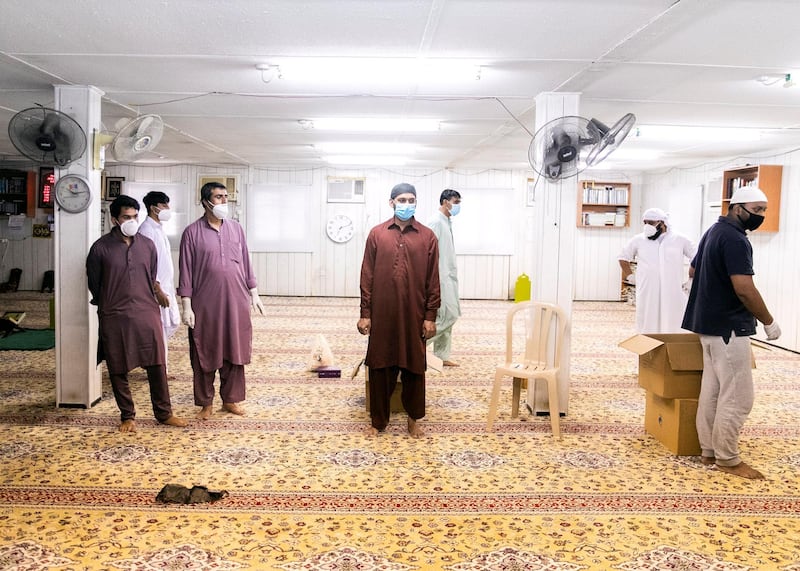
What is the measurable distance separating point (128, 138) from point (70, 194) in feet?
1.82

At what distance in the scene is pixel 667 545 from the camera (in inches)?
111

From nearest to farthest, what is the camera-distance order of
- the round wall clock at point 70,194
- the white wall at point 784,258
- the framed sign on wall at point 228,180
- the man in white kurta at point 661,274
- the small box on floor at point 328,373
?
the round wall clock at point 70,194 → the man in white kurta at point 661,274 → the small box on floor at point 328,373 → the white wall at point 784,258 → the framed sign on wall at point 228,180

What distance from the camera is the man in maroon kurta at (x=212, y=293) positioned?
4.38 metres

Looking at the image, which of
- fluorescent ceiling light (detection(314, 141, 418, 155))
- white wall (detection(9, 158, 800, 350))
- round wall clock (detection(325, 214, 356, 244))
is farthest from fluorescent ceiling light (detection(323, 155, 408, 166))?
round wall clock (detection(325, 214, 356, 244))

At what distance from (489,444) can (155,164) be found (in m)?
9.32

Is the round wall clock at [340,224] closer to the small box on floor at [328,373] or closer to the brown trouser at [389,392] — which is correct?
the small box on floor at [328,373]

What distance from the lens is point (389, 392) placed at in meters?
4.27

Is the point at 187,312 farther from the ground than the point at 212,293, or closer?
closer

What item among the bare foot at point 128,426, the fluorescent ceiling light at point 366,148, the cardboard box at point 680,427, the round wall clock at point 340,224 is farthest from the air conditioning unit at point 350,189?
the cardboard box at point 680,427

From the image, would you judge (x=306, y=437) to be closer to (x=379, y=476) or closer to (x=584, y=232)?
(x=379, y=476)

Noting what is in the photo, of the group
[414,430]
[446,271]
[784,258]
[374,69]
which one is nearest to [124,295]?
[414,430]

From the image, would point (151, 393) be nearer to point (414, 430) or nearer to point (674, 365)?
point (414, 430)

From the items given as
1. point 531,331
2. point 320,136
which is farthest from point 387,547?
point 320,136

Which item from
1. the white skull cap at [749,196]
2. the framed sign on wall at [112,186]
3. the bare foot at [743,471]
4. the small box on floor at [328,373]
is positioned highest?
the framed sign on wall at [112,186]
